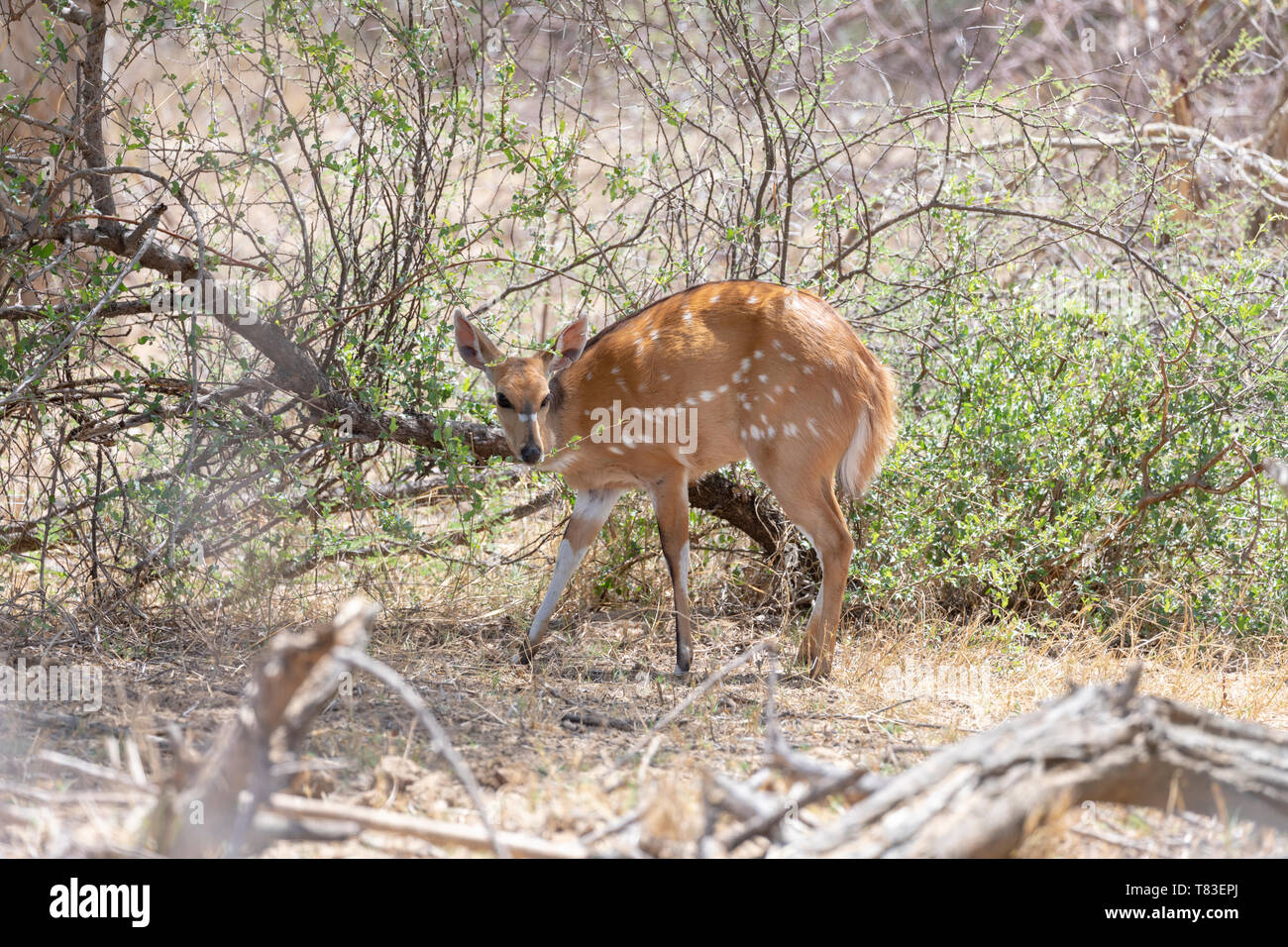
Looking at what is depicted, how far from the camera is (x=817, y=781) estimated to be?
2.71 m

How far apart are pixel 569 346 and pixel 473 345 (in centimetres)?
46

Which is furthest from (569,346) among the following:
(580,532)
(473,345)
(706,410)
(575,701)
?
(575,701)

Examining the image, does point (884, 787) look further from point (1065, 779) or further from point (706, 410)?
point (706, 410)

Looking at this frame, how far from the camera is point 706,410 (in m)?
5.38

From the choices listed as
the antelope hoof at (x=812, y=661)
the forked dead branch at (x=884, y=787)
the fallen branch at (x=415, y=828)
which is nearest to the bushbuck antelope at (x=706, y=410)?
the antelope hoof at (x=812, y=661)

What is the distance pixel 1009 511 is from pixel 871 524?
0.68 m

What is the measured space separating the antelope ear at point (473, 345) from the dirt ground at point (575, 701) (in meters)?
1.00

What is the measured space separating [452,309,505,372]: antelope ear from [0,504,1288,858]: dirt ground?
3.27 ft

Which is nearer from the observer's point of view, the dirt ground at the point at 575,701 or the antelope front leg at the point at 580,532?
the dirt ground at the point at 575,701

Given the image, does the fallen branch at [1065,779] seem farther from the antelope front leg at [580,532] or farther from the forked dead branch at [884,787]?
the antelope front leg at [580,532]

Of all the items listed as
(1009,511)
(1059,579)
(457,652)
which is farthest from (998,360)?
(457,652)

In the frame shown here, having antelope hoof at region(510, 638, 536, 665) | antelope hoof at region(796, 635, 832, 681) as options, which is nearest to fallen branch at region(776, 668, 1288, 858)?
antelope hoof at region(796, 635, 832, 681)

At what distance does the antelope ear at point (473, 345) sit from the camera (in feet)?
17.0

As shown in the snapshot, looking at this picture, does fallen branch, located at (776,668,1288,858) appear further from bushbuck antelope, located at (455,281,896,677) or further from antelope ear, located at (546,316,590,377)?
antelope ear, located at (546,316,590,377)
